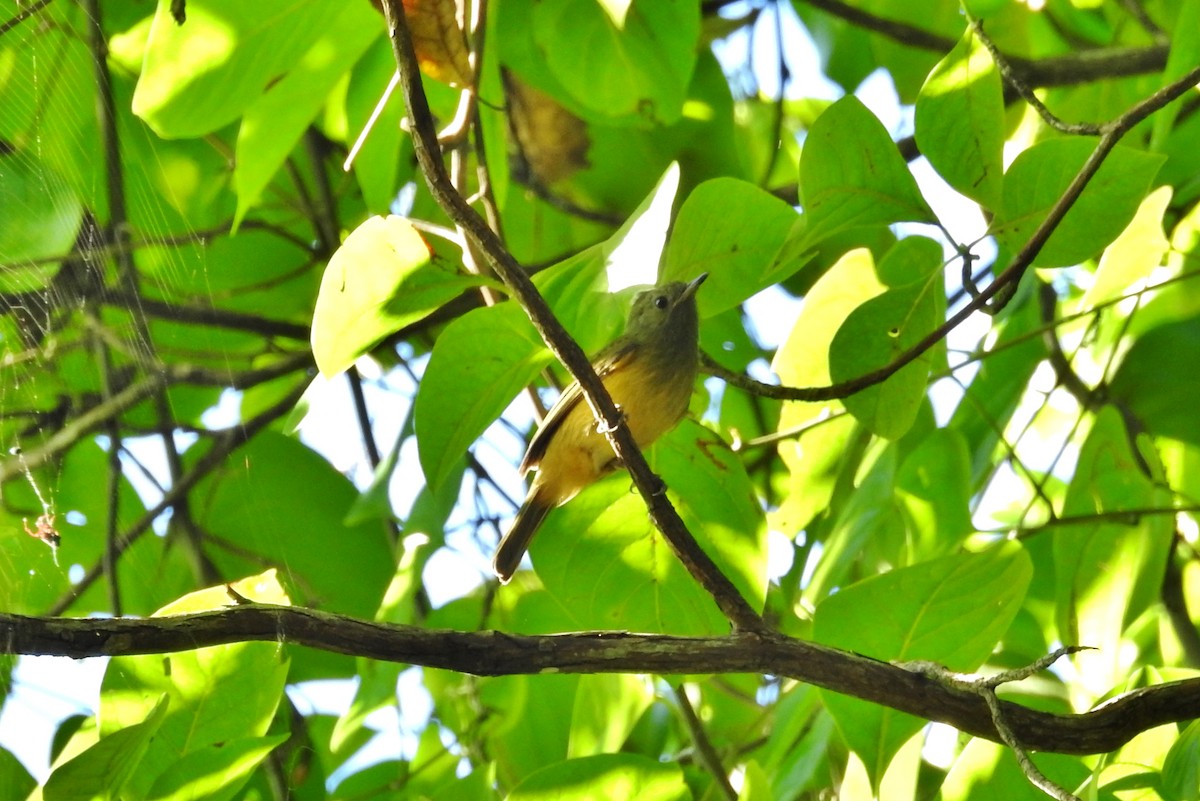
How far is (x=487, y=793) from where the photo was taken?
2783mm

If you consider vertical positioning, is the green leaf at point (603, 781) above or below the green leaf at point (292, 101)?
below

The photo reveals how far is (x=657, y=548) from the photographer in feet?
8.27

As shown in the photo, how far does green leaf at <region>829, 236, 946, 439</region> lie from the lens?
7.57 feet

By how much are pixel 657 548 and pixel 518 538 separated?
3.13 ft

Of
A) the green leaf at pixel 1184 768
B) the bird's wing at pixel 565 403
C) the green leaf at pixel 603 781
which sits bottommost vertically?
the green leaf at pixel 1184 768

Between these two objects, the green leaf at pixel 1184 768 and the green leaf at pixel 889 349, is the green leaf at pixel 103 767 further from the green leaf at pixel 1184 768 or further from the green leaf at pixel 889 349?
the green leaf at pixel 1184 768

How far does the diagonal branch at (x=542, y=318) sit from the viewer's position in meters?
1.67

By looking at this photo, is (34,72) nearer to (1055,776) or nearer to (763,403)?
(763,403)

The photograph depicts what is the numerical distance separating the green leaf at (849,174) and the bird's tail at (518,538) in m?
1.33

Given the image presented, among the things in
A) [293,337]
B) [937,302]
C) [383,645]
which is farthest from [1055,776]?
[293,337]

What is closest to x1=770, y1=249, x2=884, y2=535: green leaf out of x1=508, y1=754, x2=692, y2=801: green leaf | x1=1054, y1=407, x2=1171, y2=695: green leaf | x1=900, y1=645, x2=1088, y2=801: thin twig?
x1=1054, y1=407, x2=1171, y2=695: green leaf

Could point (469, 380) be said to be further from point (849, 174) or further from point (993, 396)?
point (993, 396)

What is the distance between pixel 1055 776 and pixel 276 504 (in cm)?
212

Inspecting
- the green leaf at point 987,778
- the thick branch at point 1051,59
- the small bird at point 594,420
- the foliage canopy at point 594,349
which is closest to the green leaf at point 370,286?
the foliage canopy at point 594,349
